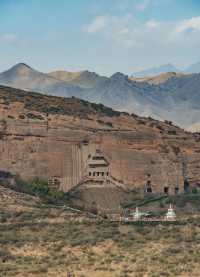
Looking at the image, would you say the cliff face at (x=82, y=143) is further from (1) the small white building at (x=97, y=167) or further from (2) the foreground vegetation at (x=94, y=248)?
(2) the foreground vegetation at (x=94, y=248)

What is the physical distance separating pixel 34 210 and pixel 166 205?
16892 mm

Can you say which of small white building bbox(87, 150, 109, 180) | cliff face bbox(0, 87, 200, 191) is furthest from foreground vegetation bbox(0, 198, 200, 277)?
small white building bbox(87, 150, 109, 180)

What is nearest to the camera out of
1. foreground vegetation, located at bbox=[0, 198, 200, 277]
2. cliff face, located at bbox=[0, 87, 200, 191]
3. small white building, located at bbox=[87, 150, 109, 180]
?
foreground vegetation, located at bbox=[0, 198, 200, 277]

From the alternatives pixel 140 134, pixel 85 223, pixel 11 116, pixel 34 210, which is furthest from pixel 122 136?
pixel 85 223

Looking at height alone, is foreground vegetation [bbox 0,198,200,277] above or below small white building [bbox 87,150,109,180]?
below

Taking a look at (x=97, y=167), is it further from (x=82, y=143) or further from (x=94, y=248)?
(x=94, y=248)

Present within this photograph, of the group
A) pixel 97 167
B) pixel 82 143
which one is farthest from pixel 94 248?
pixel 82 143

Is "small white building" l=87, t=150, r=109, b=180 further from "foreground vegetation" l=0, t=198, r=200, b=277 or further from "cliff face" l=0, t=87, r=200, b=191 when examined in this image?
"foreground vegetation" l=0, t=198, r=200, b=277

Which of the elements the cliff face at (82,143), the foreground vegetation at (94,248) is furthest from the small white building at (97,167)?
the foreground vegetation at (94,248)

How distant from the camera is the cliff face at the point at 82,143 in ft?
227

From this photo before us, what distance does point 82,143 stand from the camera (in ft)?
234

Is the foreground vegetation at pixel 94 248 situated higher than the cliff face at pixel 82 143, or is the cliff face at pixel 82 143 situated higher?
the cliff face at pixel 82 143

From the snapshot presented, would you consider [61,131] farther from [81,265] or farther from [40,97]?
[81,265]

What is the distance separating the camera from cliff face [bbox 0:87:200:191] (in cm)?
6919
